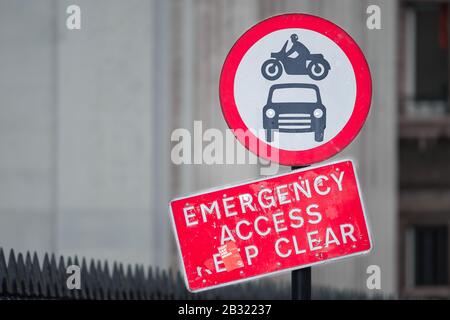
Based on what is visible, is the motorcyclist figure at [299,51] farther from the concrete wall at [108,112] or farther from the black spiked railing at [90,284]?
the concrete wall at [108,112]

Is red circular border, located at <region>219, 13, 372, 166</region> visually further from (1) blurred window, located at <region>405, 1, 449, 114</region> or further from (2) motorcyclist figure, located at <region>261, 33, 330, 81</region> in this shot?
(1) blurred window, located at <region>405, 1, 449, 114</region>

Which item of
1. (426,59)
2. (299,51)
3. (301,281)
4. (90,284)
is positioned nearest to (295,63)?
(299,51)

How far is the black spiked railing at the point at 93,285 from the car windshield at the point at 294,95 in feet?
2.90

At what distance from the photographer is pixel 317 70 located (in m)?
1.68

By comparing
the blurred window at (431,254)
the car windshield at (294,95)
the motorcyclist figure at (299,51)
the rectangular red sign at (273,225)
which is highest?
the motorcyclist figure at (299,51)

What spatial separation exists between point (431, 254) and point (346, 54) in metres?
5.14

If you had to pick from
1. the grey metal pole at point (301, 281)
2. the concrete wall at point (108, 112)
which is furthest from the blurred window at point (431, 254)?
the grey metal pole at point (301, 281)

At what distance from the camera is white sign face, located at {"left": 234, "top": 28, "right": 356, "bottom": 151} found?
5.32 feet

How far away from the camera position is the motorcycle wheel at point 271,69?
1656 millimetres

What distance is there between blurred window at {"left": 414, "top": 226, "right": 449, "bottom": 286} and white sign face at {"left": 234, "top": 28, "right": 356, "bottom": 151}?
5.03 m

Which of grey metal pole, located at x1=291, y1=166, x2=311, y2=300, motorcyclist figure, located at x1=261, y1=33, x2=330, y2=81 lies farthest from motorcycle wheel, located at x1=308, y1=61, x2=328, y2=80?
grey metal pole, located at x1=291, y1=166, x2=311, y2=300

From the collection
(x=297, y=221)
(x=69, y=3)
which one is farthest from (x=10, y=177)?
(x=297, y=221)

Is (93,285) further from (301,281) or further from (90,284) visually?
(301,281)
